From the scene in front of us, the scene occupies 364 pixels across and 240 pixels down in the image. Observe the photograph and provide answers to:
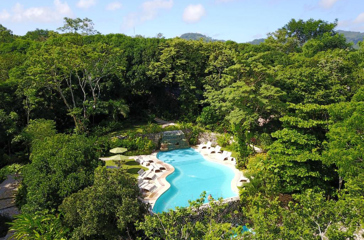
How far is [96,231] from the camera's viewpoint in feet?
30.6

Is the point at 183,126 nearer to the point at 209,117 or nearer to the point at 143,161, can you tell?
the point at 209,117

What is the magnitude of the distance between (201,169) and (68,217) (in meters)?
11.1

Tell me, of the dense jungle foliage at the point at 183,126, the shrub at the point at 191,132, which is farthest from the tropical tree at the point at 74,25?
the shrub at the point at 191,132

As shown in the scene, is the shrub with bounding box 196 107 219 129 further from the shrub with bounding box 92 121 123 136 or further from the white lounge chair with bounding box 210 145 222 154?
the shrub with bounding box 92 121 123 136

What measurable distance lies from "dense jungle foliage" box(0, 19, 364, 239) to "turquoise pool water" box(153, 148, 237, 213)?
1.75m

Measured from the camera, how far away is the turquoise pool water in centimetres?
1446

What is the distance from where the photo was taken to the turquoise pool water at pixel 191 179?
47.4 feet

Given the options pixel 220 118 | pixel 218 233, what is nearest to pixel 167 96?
pixel 220 118

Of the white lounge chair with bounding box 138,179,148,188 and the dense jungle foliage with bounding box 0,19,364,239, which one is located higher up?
the dense jungle foliage with bounding box 0,19,364,239

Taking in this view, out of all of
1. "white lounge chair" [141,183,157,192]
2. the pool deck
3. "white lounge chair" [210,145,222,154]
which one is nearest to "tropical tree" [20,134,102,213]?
"white lounge chair" [141,183,157,192]

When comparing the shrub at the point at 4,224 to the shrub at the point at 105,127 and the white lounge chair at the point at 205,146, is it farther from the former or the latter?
the white lounge chair at the point at 205,146

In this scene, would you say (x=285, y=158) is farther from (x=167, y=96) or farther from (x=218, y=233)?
(x=167, y=96)

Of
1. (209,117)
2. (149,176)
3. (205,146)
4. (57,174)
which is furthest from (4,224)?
(209,117)

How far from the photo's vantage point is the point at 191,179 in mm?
17406
